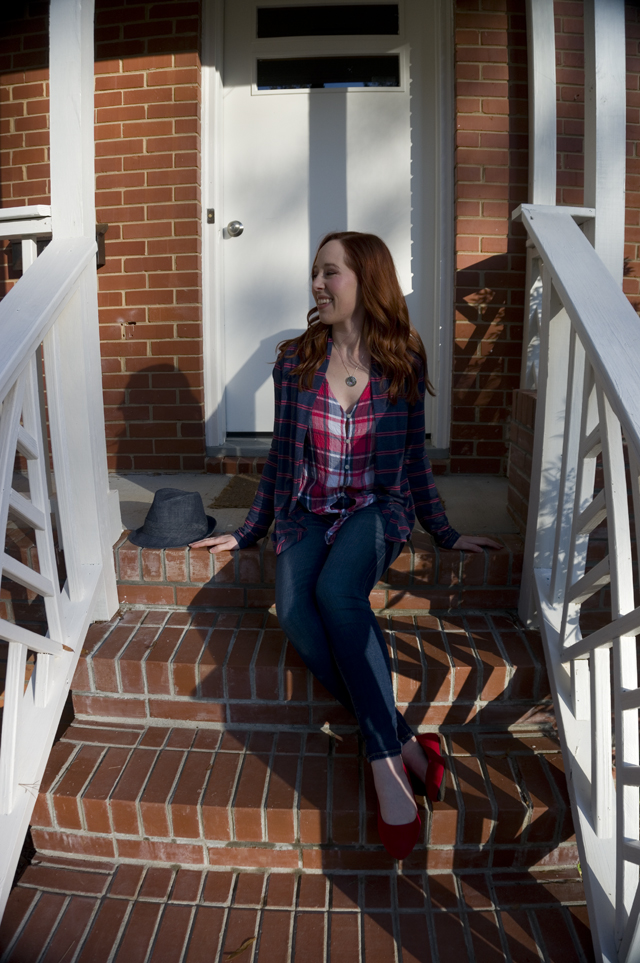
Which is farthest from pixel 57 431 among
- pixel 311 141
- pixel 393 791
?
pixel 311 141

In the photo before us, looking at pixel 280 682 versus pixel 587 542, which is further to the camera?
pixel 280 682

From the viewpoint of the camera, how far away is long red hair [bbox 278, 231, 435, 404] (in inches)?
73.9

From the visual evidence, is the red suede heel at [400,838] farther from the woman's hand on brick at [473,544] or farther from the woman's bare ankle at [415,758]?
the woman's hand on brick at [473,544]

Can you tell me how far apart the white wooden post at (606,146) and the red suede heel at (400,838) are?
5.36 ft

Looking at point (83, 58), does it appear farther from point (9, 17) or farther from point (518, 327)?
A: point (518, 327)

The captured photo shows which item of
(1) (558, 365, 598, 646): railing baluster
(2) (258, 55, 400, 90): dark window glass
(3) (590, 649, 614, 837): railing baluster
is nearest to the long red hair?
(1) (558, 365, 598, 646): railing baluster

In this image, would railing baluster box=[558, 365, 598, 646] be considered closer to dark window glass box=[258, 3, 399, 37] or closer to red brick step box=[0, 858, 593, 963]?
red brick step box=[0, 858, 593, 963]

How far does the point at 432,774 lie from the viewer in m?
1.55

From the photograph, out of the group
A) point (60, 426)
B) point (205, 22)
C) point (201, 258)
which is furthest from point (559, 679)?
point (205, 22)

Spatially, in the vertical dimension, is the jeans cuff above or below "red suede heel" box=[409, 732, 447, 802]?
above

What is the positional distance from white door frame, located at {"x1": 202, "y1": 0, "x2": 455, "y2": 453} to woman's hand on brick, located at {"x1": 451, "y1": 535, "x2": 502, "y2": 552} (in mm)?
1172

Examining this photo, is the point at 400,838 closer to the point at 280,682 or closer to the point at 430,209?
the point at 280,682

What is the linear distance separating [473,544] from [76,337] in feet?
4.57

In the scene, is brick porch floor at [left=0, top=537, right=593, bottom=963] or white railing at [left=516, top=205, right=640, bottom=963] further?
brick porch floor at [left=0, top=537, right=593, bottom=963]
